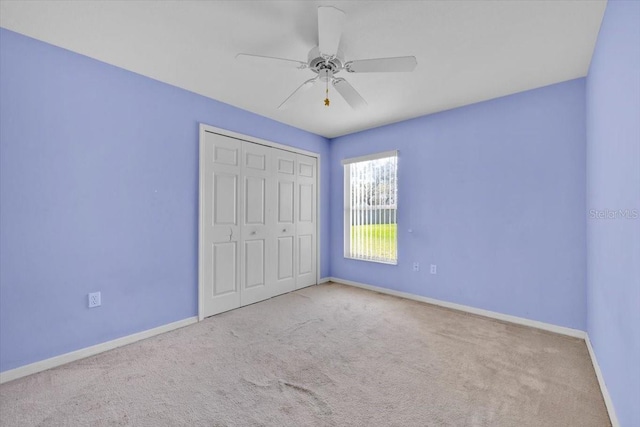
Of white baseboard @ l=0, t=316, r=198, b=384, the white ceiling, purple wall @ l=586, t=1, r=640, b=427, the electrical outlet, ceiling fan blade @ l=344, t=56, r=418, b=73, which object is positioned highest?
the white ceiling

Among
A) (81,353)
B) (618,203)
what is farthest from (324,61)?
(81,353)

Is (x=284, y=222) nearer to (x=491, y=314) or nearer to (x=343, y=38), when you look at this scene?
(x=343, y=38)

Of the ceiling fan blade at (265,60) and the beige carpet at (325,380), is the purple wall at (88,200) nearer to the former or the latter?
the beige carpet at (325,380)

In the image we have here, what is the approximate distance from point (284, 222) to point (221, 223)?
3.44ft

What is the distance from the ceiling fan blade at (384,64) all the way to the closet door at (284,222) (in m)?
2.16

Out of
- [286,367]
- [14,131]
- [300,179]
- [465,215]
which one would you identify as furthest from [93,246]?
[465,215]

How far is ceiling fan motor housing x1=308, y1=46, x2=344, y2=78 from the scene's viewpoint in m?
2.05

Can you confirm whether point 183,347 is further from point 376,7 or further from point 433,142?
point 433,142

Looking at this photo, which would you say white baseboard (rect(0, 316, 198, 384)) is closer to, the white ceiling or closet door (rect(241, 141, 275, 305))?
closet door (rect(241, 141, 275, 305))

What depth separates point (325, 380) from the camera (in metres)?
2.00

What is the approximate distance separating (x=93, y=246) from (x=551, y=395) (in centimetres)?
368

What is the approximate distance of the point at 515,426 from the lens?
157 cm

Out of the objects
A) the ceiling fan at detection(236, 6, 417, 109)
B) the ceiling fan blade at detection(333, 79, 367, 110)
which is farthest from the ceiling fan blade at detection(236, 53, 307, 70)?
the ceiling fan blade at detection(333, 79, 367, 110)

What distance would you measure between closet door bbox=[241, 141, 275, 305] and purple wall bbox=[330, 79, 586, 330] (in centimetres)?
177
